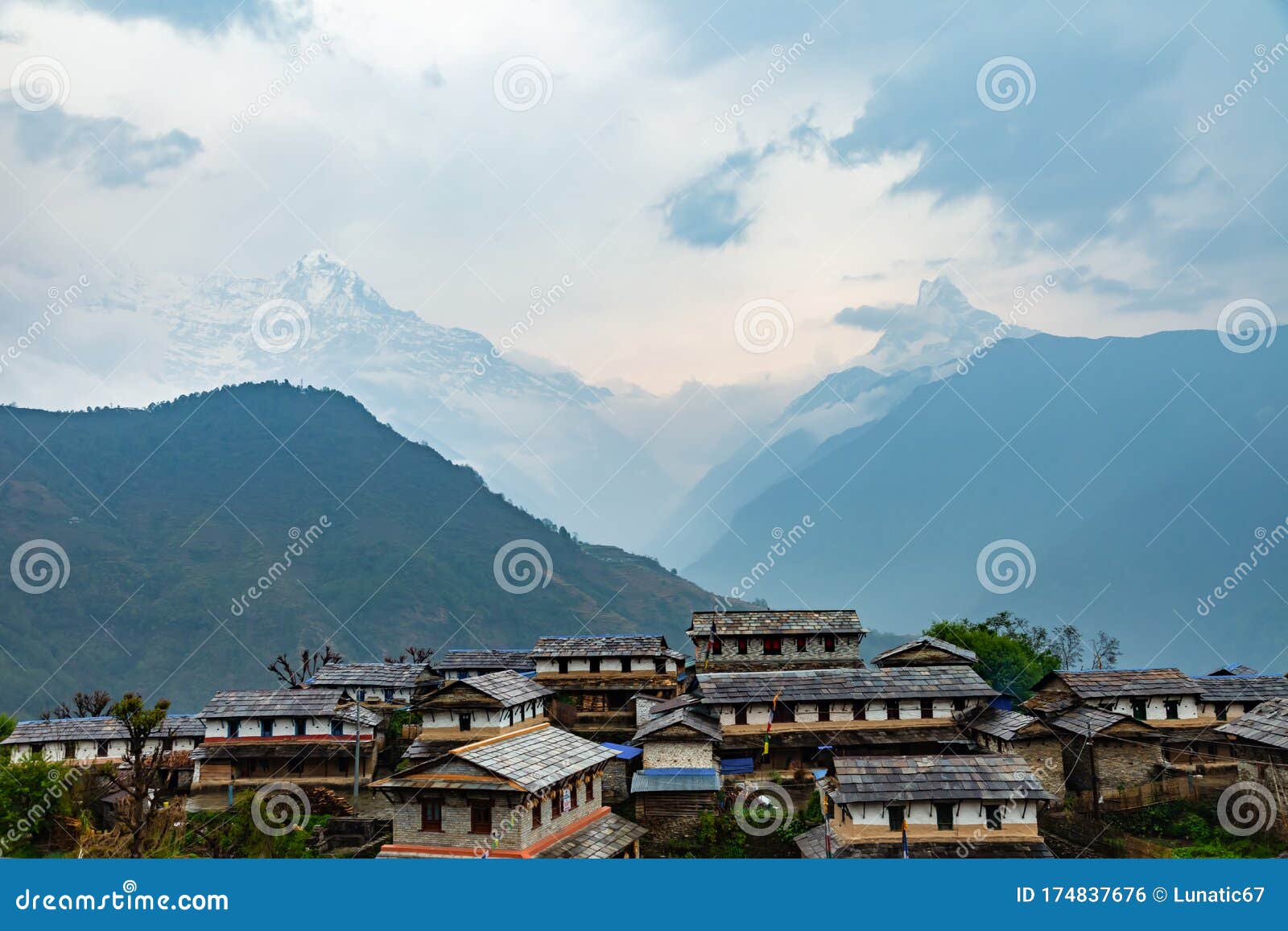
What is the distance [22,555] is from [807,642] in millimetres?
143707

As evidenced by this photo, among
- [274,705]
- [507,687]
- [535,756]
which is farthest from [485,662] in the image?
[535,756]

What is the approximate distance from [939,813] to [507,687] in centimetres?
2404

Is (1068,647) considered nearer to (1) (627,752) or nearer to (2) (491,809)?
(1) (627,752)

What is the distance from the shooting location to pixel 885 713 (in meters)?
44.5

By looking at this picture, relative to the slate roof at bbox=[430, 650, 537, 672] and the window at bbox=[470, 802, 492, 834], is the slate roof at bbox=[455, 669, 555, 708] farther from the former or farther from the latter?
the window at bbox=[470, 802, 492, 834]

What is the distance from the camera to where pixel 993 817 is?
2925 centimetres

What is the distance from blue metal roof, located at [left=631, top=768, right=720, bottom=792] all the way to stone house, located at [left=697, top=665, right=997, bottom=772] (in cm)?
439

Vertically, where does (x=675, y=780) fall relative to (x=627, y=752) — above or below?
below

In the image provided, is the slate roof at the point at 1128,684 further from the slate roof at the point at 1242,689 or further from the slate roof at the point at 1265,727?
the slate roof at the point at 1265,727

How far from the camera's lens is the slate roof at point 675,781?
36938 millimetres

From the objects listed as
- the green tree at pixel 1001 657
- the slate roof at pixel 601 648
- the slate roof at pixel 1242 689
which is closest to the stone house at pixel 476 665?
the slate roof at pixel 601 648

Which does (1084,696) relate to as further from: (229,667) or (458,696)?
(229,667)

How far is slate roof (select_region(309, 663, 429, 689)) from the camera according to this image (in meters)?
58.9

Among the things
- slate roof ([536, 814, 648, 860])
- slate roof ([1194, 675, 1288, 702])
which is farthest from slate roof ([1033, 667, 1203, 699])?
slate roof ([536, 814, 648, 860])
